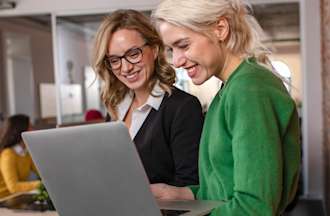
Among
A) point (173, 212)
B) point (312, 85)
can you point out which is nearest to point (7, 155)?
point (173, 212)

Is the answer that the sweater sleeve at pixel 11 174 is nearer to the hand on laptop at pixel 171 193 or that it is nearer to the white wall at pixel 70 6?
the hand on laptop at pixel 171 193

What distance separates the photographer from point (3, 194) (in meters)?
3.19

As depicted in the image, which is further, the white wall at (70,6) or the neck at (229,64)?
the white wall at (70,6)

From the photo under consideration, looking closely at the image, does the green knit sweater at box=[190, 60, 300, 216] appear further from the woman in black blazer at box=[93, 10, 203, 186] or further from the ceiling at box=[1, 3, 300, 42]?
the ceiling at box=[1, 3, 300, 42]

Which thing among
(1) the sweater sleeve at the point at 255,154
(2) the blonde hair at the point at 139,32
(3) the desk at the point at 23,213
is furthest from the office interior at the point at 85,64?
(1) the sweater sleeve at the point at 255,154

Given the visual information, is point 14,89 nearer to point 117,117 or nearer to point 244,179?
point 117,117

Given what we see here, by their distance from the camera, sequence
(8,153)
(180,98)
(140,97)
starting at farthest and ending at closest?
(8,153), (140,97), (180,98)

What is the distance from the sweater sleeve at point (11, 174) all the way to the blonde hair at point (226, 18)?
2.31 meters

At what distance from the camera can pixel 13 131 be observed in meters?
3.46

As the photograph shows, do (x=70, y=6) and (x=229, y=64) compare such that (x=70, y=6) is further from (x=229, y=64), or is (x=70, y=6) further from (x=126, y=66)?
(x=229, y=64)

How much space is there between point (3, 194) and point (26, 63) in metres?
5.23

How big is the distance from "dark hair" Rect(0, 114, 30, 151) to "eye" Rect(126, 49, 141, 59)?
2060mm

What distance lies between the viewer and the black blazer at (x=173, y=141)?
4.70ft

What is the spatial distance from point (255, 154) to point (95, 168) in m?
0.32
